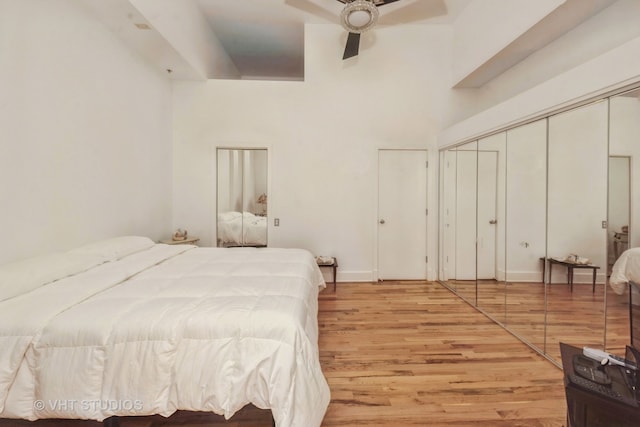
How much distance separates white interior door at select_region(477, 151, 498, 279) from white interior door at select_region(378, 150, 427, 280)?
1.12 m

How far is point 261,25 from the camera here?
13.8 feet

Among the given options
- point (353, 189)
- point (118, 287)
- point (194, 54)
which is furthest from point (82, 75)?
point (353, 189)

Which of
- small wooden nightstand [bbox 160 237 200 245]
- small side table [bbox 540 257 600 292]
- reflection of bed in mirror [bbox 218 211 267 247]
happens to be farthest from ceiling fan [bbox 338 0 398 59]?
small wooden nightstand [bbox 160 237 200 245]

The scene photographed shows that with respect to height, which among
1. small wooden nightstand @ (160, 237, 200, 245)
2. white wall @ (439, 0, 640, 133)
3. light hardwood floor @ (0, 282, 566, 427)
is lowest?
light hardwood floor @ (0, 282, 566, 427)

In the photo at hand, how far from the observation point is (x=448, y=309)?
10.7ft

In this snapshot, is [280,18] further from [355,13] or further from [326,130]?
[326,130]

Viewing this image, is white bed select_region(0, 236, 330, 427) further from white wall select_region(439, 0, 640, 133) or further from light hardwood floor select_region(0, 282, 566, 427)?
white wall select_region(439, 0, 640, 133)

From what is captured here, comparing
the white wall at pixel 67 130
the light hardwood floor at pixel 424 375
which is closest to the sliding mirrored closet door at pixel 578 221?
the light hardwood floor at pixel 424 375

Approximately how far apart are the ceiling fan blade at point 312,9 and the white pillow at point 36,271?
351 cm

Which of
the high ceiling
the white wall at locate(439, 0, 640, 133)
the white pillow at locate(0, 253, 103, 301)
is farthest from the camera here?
the high ceiling

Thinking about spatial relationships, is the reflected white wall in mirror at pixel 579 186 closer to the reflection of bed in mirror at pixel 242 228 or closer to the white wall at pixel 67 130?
the reflection of bed in mirror at pixel 242 228

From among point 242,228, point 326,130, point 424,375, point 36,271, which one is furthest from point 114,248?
point 326,130

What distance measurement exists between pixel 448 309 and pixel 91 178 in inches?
148

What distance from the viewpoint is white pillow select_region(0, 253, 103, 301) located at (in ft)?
4.97
